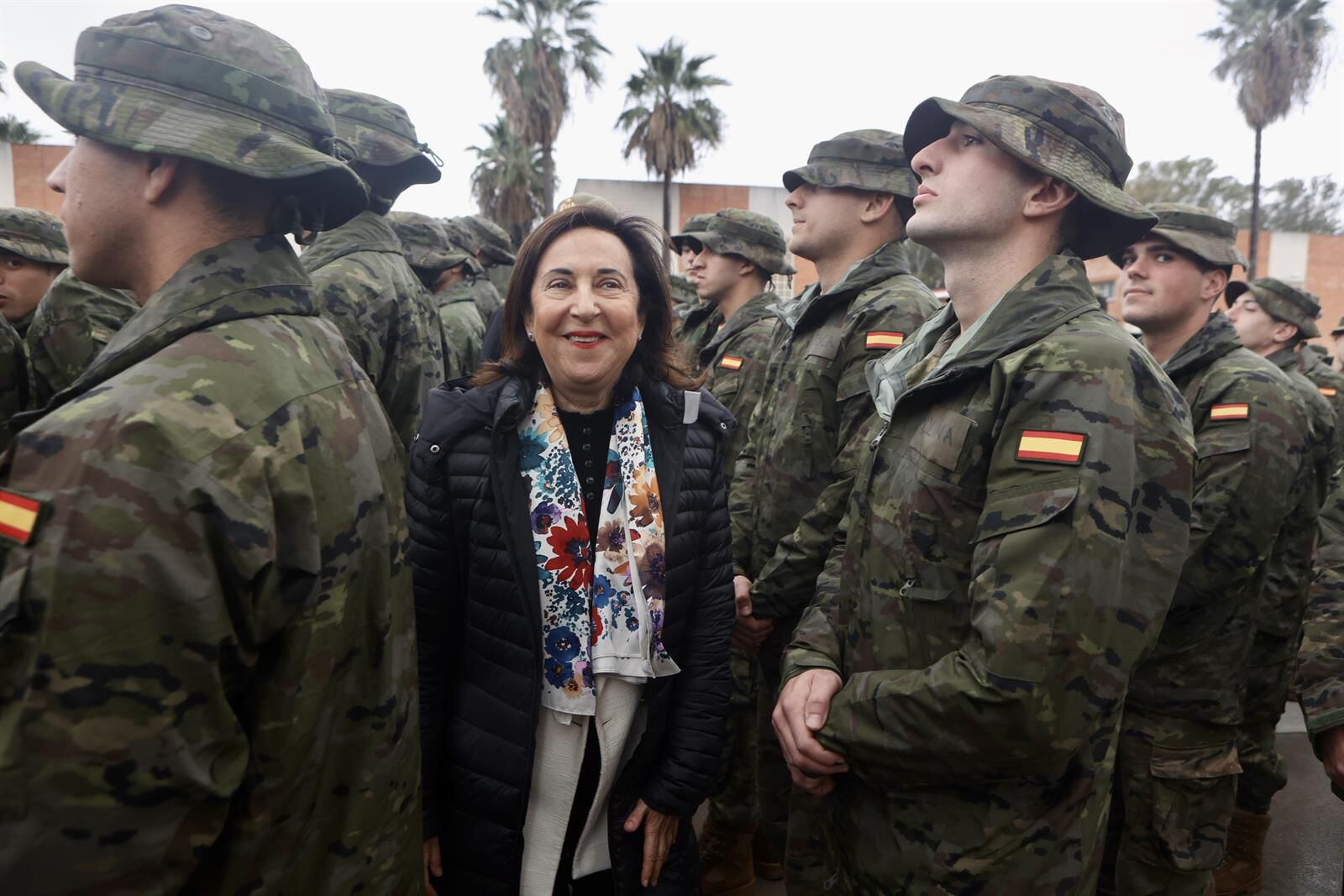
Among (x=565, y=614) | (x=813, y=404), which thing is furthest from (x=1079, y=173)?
(x=565, y=614)

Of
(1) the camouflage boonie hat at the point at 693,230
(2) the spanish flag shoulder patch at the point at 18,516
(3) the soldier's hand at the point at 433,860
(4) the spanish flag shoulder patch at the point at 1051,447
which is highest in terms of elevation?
(1) the camouflage boonie hat at the point at 693,230

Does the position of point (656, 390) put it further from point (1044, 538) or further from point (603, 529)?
point (1044, 538)

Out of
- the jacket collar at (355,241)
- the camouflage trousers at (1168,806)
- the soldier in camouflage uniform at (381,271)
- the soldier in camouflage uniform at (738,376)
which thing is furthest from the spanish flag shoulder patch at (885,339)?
the jacket collar at (355,241)

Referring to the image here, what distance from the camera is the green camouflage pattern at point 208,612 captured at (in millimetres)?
1041

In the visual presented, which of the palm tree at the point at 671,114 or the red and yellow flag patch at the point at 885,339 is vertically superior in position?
the palm tree at the point at 671,114

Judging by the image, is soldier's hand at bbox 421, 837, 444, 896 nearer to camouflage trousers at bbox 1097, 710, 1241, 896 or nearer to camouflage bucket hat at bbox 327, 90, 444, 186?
camouflage trousers at bbox 1097, 710, 1241, 896

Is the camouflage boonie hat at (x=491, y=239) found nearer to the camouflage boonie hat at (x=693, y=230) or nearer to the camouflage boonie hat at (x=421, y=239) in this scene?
the camouflage boonie hat at (x=693, y=230)

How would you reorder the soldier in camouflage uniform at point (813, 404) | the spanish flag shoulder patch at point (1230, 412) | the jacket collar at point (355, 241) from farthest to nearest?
the jacket collar at point (355, 241)
the spanish flag shoulder patch at point (1230, 412)
the soldier in camouflage uniform at point (813, 404)

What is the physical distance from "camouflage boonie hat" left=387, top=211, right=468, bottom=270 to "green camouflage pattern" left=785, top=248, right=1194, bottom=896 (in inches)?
163

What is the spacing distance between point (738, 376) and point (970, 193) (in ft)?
9.17

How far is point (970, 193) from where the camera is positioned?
199cm

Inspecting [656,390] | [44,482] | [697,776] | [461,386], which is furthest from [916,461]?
[44,482]

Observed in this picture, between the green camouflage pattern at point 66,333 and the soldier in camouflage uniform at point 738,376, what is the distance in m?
2.68

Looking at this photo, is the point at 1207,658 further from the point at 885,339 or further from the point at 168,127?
the point at 168,127
